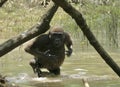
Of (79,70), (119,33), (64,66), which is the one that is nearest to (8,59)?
(64,66)

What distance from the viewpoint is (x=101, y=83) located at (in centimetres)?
840

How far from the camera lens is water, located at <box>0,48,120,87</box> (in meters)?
8.48

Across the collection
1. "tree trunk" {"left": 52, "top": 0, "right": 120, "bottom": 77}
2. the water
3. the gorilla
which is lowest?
the water

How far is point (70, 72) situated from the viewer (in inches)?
392

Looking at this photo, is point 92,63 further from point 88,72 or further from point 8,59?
point 8,59

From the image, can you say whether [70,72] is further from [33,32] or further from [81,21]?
[81,21]

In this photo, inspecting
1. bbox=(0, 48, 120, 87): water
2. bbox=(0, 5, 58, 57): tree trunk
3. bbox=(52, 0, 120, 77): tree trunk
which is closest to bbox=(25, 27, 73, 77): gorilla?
bbox=(0, 48, 120, 87): water

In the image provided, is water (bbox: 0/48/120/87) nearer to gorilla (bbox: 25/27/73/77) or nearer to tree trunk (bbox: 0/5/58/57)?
gorilla (bbox: 25/27/73/77)

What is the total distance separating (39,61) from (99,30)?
6.48 metres

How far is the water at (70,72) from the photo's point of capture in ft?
27.8

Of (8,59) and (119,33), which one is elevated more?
(8,59)

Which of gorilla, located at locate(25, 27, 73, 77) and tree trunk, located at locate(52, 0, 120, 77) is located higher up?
tree trunk, located at locate(52, 0, 120, 77)

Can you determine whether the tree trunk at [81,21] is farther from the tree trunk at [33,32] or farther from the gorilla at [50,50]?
the gorilla at [50,50]

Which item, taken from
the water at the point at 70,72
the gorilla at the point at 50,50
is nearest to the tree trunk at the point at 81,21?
the water at the point at 70,72
